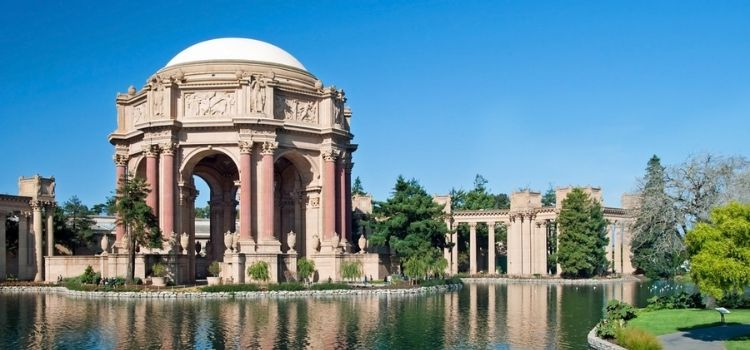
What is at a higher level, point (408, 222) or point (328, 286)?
point (408, 222)

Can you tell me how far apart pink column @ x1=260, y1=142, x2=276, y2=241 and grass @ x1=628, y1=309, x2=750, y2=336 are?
2958 cm

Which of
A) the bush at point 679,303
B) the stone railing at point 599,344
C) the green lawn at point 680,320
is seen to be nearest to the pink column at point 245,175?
the bush at point 679,303

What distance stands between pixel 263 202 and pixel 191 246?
22.4ft

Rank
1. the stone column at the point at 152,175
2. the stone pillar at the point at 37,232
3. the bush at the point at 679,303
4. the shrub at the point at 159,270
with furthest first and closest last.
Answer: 1. the stone pillar at the point at 37,232
2. the stone column at the point at 152,175
3. the shrub at the point at 159,270
4. the bush at the point at 679,303

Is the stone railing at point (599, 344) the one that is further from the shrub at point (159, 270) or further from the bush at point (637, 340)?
the shrub at point (159, 270)

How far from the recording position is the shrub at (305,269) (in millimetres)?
54156

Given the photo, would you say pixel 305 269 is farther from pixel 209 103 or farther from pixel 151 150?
pixel 151 150

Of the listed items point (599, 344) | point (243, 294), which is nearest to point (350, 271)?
point (243, 294)

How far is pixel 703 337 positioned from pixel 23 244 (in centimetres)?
5865

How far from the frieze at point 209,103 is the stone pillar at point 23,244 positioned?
2082cm

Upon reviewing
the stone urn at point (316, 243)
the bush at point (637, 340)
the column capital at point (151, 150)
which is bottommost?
the bush at point (637, 340)

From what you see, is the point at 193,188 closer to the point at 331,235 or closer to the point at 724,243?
the point at 331,235

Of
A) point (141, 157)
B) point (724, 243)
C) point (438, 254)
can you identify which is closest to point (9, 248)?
point (141, 157)

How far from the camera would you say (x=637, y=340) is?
21531mm
